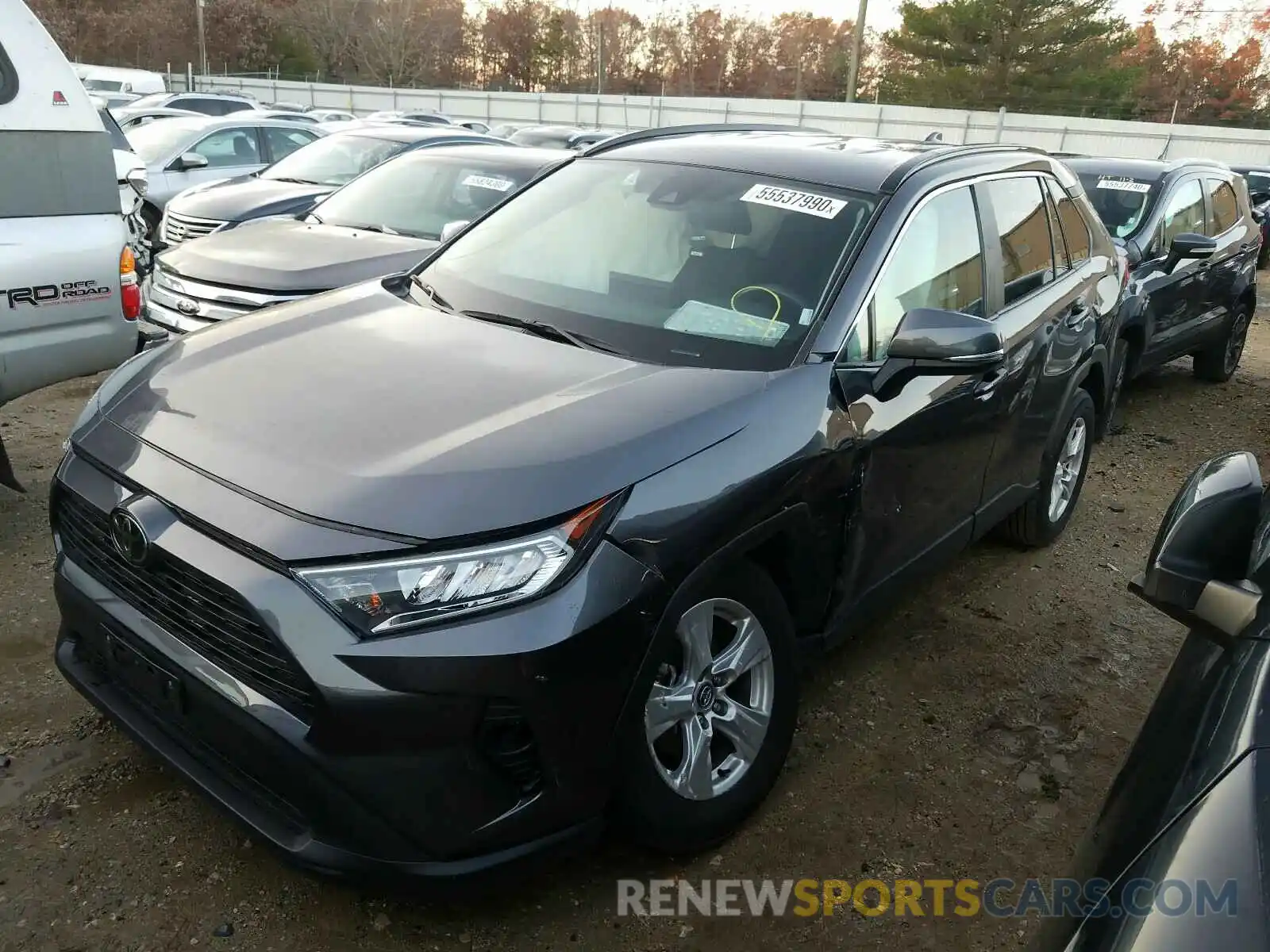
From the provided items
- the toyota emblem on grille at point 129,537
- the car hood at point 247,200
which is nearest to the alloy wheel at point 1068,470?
the toyota emblem on grille at point 129,537

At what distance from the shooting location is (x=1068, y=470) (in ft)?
16.6

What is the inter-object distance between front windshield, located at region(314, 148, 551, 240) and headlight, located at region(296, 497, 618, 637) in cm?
488

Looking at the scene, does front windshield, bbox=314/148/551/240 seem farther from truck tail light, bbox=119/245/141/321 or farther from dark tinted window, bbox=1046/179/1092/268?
dark tinted window, bbox=1046/179/1092/268

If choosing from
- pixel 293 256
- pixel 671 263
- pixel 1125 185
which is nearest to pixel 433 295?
pixel 671 263

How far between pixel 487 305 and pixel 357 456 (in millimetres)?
1095

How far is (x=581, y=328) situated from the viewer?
300 cm

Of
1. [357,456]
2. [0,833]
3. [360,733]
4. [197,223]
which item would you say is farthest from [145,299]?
[360,733]

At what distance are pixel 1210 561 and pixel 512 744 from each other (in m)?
1.42

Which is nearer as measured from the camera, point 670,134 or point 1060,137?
point 670,134

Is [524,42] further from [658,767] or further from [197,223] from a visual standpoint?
[658,767]

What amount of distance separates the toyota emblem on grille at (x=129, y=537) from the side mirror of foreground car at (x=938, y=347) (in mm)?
1957

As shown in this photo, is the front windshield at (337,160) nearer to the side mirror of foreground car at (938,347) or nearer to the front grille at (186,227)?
the front grille at (186,227)

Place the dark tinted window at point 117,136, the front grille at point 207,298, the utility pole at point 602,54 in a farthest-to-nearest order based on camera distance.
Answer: the utility pole at point 602,54
the dark tinted window at point 117,136
the front grille at point 207,298

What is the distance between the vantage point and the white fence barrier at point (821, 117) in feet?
101
